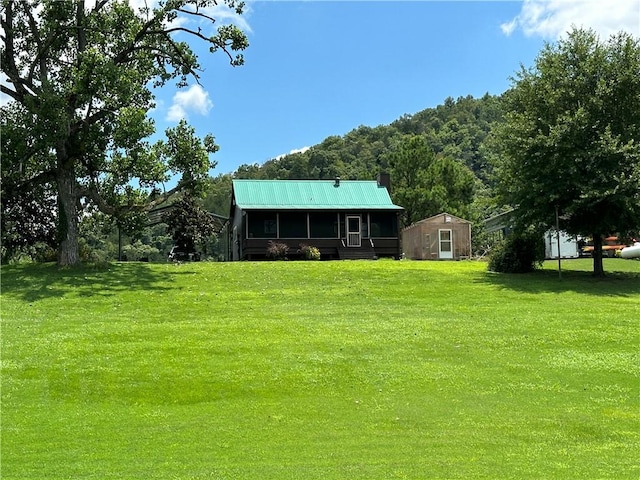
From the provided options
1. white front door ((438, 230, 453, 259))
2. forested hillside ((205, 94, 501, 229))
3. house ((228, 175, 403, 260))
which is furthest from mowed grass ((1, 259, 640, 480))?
white front door ((438, 230, 453, 259))

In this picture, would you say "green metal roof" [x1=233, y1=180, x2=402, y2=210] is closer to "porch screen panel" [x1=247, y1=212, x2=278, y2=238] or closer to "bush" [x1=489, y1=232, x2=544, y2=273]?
"porch screen panel" [x1=247, y1=212, x2=278, y2=238]

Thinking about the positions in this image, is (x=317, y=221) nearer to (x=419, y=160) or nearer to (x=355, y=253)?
→ (x=355, y=253)

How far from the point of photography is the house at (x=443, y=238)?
33562mm

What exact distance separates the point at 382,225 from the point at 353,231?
1.65 meters

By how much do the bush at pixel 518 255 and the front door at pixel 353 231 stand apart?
11315 mm

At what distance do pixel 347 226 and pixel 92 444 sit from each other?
27378 mm

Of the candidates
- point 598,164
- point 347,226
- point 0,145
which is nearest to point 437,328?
point 598,164

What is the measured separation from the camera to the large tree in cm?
2148

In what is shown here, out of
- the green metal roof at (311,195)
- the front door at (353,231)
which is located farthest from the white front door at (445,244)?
the front door at (353,231)

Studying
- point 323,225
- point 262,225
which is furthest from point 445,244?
point 262,225

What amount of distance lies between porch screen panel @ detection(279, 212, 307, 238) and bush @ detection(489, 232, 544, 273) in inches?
490

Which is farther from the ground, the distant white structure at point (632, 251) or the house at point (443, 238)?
the house at point (443, 238)

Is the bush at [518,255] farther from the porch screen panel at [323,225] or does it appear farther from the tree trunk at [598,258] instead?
the porch screen panel at [323,225]

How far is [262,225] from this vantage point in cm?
3388
